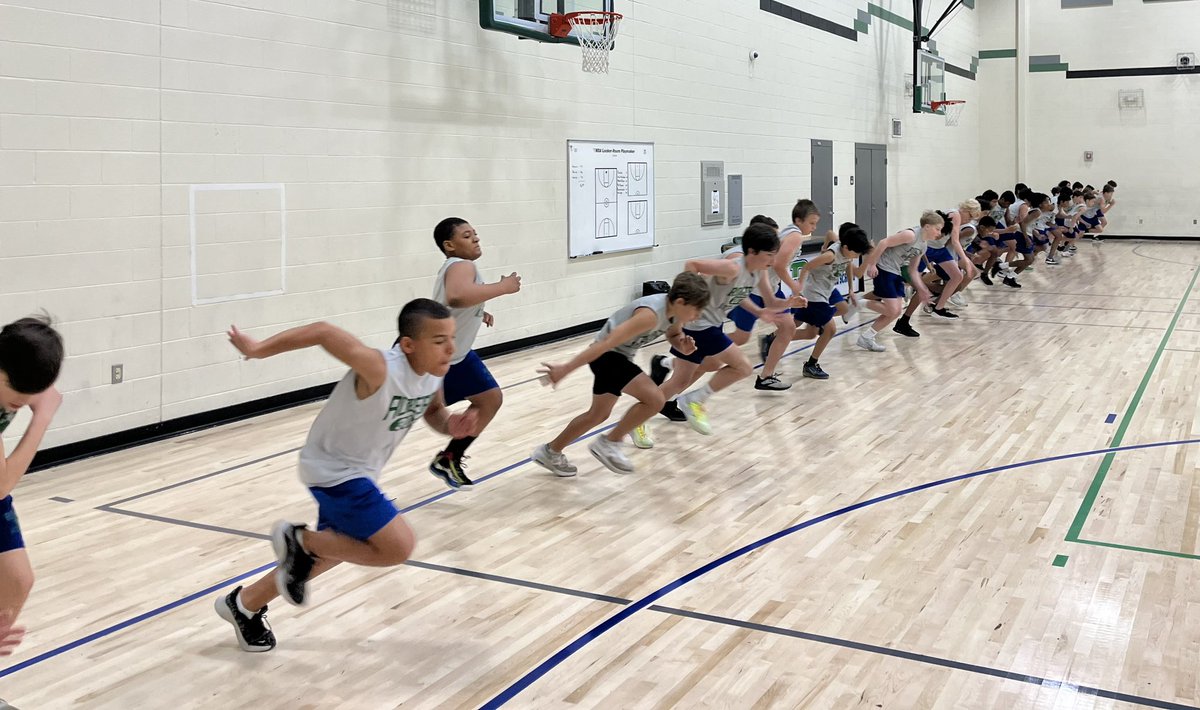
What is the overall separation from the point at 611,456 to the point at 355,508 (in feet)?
8.57

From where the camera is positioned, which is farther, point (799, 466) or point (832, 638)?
point (799, 466)

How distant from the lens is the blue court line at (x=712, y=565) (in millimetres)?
3446

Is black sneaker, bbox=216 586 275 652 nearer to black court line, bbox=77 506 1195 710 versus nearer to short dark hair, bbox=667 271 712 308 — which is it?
black court line, bbox=77 506 1195 710

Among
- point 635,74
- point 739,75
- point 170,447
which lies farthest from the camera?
point 739,75

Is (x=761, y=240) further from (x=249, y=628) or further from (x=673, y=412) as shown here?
(x=249, y=628)

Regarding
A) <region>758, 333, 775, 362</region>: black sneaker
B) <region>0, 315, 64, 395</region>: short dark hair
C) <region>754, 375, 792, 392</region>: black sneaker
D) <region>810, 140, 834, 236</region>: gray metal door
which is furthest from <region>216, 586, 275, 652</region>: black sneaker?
<region>810, 140, 834, 236</region>: gray metal door

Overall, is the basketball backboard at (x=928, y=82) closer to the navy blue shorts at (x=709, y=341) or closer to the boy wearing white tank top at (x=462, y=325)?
the navy blue shorts at (x=709, y=341)

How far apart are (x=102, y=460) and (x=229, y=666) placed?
338 cm

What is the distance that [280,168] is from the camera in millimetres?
7680

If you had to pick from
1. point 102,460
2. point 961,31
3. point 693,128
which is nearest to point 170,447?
point 102,460

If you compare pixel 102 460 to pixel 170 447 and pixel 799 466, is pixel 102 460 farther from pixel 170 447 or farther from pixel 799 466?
pixel 799 466

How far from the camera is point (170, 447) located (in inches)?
267

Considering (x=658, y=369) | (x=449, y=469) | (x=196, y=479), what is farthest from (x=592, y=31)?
(x=196, y=479)

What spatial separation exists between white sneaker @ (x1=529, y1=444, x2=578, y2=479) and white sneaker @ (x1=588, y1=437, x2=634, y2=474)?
6.5 inches
